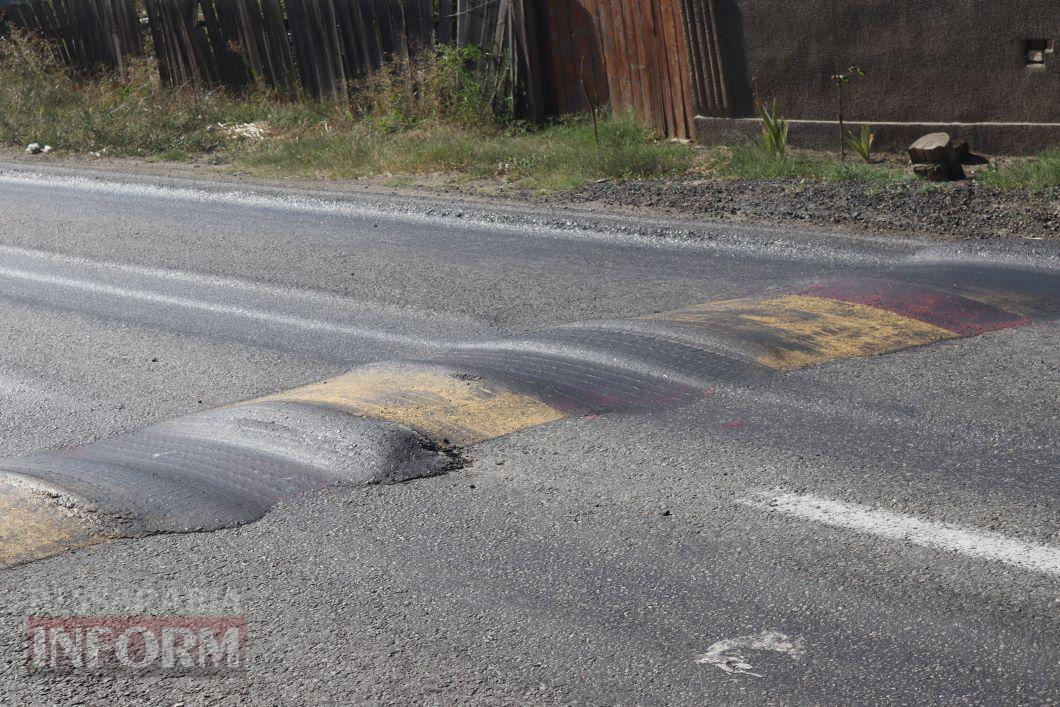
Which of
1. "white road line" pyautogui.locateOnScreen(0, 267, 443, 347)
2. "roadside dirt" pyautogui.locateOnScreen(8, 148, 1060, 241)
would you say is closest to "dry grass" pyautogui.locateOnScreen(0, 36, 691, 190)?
"roadside dirt" pyautogui.locateOnScreen(8, 148, 1060, 241)

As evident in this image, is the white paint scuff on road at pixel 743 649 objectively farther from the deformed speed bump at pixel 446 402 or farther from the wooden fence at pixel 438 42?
the wooden fence at pixel 438 42

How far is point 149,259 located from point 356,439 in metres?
5.23

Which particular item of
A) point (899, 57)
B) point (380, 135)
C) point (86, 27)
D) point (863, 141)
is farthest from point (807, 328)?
point (86, 27)

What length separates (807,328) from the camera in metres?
5.58

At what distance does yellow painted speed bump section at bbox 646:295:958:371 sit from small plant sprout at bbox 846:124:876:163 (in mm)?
4639

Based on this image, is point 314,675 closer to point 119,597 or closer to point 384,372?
point 119,597

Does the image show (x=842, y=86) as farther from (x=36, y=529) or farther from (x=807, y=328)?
(x=36, y=529)

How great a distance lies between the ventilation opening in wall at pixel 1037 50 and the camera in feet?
30.8

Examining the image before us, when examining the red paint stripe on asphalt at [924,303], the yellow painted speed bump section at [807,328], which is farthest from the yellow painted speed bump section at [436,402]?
the red paint stripe on asphalt at [924,303]

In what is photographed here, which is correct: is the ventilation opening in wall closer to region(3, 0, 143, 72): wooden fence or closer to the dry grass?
the dry grass

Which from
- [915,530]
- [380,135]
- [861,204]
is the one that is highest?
[380,135]

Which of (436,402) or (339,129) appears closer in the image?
(436,402)

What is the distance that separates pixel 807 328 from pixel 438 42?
10.7m

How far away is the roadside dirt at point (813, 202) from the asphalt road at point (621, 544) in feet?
2.86
